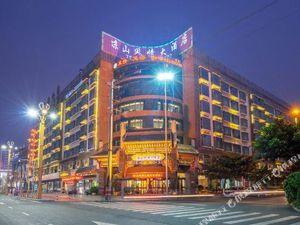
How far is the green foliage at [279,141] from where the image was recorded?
26.4 m

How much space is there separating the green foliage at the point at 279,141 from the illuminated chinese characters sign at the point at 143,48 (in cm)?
3936

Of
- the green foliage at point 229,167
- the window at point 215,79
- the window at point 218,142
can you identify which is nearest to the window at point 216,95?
the window at point 215,79

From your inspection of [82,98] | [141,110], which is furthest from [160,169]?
[82,98]

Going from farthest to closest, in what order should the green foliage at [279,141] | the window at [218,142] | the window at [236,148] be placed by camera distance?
the window at [236,148] → the window at [218,142] → the green foliage at [279,141]

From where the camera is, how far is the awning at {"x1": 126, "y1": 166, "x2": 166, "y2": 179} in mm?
51375

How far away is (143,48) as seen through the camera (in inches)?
2731

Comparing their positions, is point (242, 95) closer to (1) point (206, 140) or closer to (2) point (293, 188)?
(1) point (206, 140)

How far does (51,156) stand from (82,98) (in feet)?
101

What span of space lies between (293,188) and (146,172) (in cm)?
3329

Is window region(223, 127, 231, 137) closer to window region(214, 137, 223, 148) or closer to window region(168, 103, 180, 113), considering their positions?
window region(214, 137, 223, 148)

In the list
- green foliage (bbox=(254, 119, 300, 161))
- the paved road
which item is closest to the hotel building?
green foliage (bbox=(254, 119, 300, 161))

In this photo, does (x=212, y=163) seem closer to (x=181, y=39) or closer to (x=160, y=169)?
(x=160, y=169)

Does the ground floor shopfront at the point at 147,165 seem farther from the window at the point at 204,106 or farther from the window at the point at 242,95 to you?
the window at the point at 242,95

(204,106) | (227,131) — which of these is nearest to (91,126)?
(204,106)
